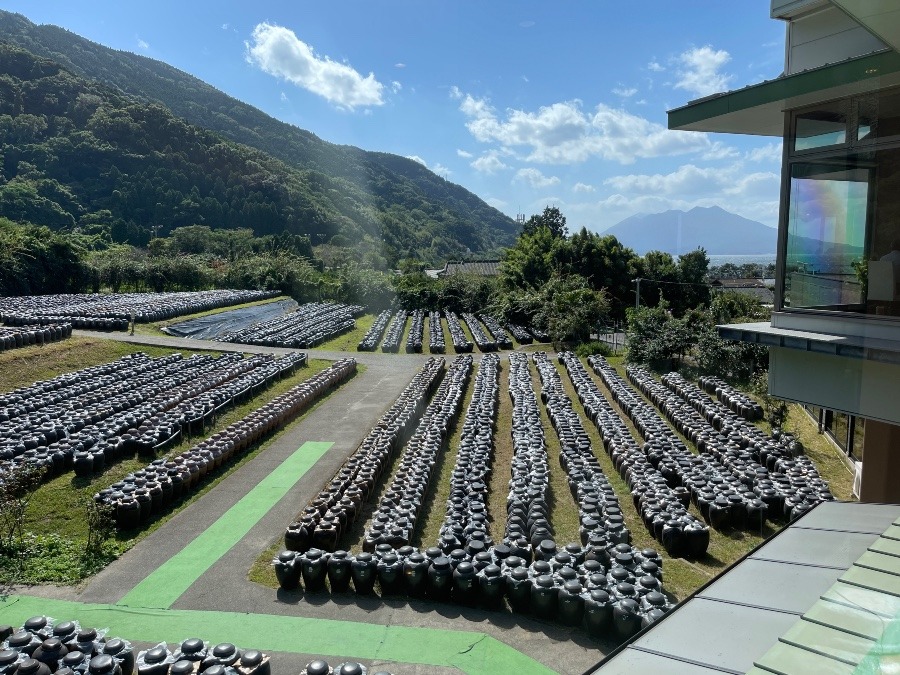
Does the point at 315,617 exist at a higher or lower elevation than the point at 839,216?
lower

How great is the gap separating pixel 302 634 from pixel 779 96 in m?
8.84

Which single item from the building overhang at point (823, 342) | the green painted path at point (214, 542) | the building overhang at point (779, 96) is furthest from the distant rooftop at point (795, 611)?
the green painted path at point (214, 542)

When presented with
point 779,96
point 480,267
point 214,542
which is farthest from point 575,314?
A: point 480,267

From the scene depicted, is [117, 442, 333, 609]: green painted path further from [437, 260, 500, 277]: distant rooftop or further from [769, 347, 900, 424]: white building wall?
[437, 260, 500, 277]: distant rooftop

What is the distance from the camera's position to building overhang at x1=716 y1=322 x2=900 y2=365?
570cm

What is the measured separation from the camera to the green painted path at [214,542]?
381 inches

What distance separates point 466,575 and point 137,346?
83.9 ft

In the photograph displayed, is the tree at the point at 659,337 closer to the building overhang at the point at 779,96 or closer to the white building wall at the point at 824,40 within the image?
the building overhang at the point at 779,96

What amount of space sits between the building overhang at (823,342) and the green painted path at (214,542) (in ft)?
29.4

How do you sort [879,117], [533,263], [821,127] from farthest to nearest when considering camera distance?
[533,263], [821,127], [879,117]

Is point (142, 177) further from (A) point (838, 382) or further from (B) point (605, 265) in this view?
(A) point (838, 382)

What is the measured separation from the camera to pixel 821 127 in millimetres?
6578

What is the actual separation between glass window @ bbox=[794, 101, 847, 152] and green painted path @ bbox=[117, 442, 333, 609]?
1049 cm

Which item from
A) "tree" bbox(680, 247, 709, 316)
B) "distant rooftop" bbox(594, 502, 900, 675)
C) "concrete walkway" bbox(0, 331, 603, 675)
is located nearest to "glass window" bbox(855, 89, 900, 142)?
"distant rooftop" bbox(594, 502, 900, 675)
